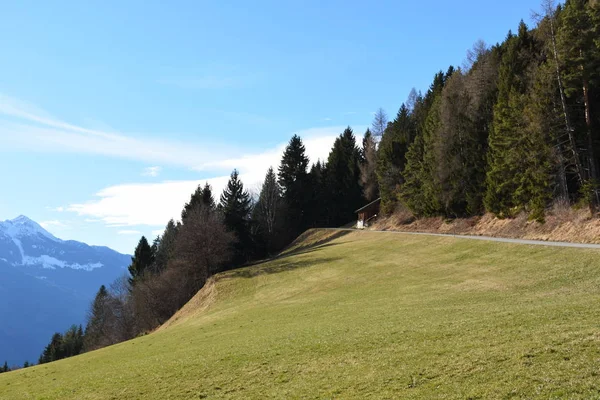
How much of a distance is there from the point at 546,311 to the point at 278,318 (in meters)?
15.7

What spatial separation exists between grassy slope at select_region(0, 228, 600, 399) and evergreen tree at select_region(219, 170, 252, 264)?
38844 mm

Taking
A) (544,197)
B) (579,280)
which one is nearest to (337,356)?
(579,280)

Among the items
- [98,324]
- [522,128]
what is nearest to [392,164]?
[522,128]

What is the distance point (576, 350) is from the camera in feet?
31.7

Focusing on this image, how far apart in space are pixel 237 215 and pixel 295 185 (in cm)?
2896

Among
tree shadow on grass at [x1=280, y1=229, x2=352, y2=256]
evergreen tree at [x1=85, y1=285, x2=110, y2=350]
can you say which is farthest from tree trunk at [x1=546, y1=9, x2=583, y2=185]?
evergreen tree at [x1=85, y1=285, x2=110, y2=350]

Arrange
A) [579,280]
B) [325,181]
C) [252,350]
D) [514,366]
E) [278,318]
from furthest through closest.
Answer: [325,181], [278,318], [579,280], [252,350], [514,366]

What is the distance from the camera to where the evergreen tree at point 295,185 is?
330 feet

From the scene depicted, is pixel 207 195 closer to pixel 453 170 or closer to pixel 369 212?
pixel 369 212

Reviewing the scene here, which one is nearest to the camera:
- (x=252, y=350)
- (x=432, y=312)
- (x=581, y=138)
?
(x=252, y=350)

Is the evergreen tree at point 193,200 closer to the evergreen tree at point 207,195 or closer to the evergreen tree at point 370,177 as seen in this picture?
the evergreen tree at point 207,195

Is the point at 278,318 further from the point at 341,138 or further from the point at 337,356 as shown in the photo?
the point at 341,138

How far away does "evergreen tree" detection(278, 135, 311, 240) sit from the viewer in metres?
101

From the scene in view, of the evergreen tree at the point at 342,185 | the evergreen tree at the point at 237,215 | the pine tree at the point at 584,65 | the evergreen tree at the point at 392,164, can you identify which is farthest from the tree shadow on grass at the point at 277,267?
the evergreen tree at the point at 342,185
